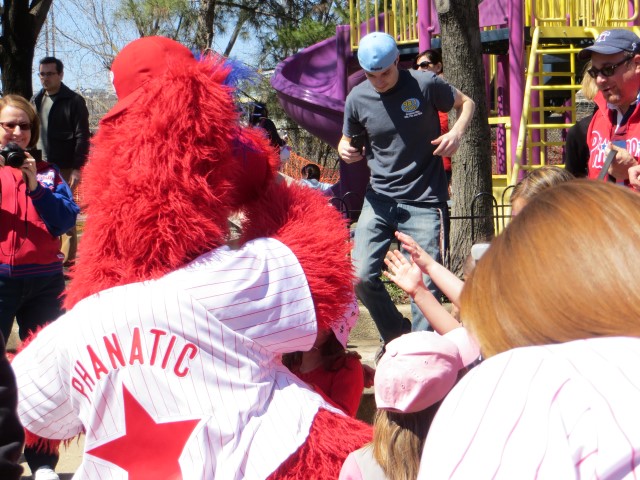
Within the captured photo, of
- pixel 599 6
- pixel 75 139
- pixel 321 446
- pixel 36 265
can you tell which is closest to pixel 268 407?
pixel 321 446

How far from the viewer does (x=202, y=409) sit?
228cm

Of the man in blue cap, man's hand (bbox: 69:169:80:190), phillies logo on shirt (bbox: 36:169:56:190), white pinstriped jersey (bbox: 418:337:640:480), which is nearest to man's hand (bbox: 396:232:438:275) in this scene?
the man in blue cap

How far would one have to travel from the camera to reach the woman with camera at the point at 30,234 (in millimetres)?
4059

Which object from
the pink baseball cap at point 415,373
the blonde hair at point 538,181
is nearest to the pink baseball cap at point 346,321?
the pink baseball cap at point 415,373

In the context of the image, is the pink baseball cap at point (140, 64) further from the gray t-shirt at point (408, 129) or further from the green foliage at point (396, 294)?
the green foliage at point (396, 294)

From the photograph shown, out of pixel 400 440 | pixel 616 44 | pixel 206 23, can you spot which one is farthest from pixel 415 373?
pixel 206 23

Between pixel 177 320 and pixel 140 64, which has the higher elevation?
pixel 140 64

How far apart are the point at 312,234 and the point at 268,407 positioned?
0.49 m

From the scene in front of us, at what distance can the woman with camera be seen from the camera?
13.3 feet

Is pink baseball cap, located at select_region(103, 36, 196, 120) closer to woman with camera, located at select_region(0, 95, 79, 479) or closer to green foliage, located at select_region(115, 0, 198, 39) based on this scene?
woman with camera, located at select_region(0, 95, 79, 479)

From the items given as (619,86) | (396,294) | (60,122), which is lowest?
(396,294)

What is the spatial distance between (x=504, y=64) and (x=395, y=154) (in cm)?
791

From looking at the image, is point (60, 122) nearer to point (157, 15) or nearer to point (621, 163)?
point (621, 163)

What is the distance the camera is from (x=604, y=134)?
3980mm
